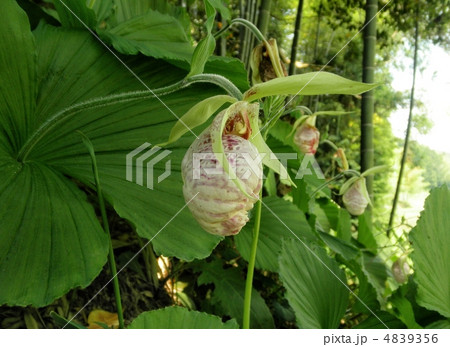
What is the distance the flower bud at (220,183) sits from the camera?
367 millimetres

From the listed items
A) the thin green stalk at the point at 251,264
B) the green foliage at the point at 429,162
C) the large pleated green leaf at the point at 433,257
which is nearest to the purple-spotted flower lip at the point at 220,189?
the thin green stalk at the point at 251,264

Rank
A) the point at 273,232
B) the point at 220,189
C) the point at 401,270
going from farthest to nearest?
1. the point at 401,270
2. the point at 273,232
3. the point at 220,189

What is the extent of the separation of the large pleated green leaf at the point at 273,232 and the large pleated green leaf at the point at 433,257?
23cm

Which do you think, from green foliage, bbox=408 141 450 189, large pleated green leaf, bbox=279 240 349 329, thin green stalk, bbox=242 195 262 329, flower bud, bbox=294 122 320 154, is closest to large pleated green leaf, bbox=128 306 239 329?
thin green stalk, bbox=242 195 262 329

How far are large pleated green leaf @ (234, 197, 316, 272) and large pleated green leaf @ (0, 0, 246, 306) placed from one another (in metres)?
0.25

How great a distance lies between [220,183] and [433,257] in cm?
51

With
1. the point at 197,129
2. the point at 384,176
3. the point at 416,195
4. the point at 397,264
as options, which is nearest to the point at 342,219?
the point at 397,264

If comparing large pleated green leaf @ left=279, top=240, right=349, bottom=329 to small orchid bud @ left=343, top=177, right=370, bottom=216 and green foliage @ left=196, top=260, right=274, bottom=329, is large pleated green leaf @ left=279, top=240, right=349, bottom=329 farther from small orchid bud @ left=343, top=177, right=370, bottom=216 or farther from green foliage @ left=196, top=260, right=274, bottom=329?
small orchid bud @ left=343, top=177, right=370, bottom=216

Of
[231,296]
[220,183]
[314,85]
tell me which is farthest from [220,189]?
→ [231,296]

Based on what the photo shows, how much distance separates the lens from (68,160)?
0.62 meters

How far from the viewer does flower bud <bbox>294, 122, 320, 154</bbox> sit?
1136mm

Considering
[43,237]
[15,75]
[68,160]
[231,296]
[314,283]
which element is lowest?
[231,296]

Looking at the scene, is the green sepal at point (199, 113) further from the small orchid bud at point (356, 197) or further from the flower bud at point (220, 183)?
the small orchid bud at point (356, 197)
